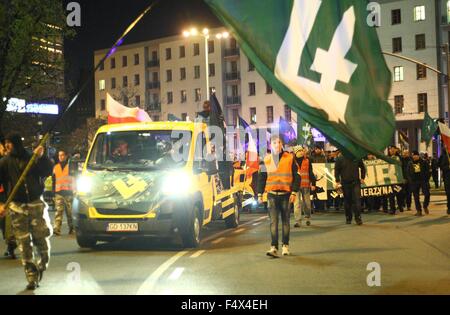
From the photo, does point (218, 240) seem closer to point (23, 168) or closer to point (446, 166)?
point (23, 168)

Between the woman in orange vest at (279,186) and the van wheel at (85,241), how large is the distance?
3394mm

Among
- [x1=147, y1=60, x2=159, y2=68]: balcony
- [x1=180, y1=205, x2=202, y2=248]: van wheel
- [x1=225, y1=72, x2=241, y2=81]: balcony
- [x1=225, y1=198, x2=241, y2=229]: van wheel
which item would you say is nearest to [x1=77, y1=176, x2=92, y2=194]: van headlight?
[x1=180, y1=205, x2=202, y2=248]: van wheel

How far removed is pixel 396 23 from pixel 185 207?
194 ft

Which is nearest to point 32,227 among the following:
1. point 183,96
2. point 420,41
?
point 420,41

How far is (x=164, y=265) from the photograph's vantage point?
10.2 metres

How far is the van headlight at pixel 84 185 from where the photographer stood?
12.2 metres

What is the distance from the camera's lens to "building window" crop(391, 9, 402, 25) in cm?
6619

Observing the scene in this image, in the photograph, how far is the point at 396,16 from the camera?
66.6 meters

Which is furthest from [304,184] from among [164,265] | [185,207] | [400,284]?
[400,284]

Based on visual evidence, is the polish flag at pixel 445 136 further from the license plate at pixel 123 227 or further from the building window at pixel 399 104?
the building window at pixel 399 104

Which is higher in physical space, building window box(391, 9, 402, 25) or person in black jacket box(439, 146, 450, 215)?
building window box(391, 9, 402, 25)

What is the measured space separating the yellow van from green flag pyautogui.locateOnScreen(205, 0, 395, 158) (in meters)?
5.49

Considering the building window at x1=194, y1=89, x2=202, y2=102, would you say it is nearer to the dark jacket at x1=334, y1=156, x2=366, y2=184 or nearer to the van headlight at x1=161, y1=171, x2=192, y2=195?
the dark jacket at x1=334, y1=156, x2=366, y2=184
